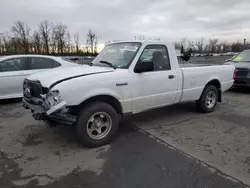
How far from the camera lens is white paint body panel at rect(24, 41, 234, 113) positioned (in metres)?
3.55

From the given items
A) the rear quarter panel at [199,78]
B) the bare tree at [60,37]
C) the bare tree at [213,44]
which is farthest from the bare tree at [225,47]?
the rear quarter panel at [199,78]

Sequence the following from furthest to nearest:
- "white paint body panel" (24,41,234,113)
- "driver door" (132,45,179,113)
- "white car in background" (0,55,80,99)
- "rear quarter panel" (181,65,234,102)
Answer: "white car in background" (0,55,80,99) < "rear quarter panel" (181,65,234,102) < "driver door" (132,45,179,113) < "white paint body panel" (24,41,234,113)

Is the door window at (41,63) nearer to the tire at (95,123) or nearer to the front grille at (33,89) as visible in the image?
the front grille at (33,89)

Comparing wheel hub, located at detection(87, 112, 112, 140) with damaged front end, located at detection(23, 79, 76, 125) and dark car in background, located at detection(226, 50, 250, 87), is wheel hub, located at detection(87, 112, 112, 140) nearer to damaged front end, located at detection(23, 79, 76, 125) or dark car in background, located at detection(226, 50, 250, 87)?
damaged front end, located at detection(23, 79, 76, 125)

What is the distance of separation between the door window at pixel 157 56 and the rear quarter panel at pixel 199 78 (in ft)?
1.77

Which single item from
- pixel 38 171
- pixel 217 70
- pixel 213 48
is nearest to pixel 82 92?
pixel 38 171

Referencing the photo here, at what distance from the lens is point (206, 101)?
584 centimetres

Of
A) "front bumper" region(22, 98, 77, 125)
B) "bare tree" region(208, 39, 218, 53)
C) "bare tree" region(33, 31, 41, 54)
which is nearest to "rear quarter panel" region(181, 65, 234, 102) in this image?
"front bumper" region(22, 98, 77, 125)

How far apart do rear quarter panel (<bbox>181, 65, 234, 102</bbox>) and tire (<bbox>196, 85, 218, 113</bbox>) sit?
179 millimetres

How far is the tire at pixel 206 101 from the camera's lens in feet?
18.8

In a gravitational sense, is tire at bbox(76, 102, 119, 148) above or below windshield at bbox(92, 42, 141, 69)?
below

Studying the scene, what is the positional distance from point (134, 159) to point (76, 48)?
138ft

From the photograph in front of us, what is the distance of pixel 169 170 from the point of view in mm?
3115

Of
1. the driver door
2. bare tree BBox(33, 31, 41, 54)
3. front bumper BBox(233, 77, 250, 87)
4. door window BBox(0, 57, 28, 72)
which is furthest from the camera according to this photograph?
bare tree BBox(33, 31, 41, 54)
